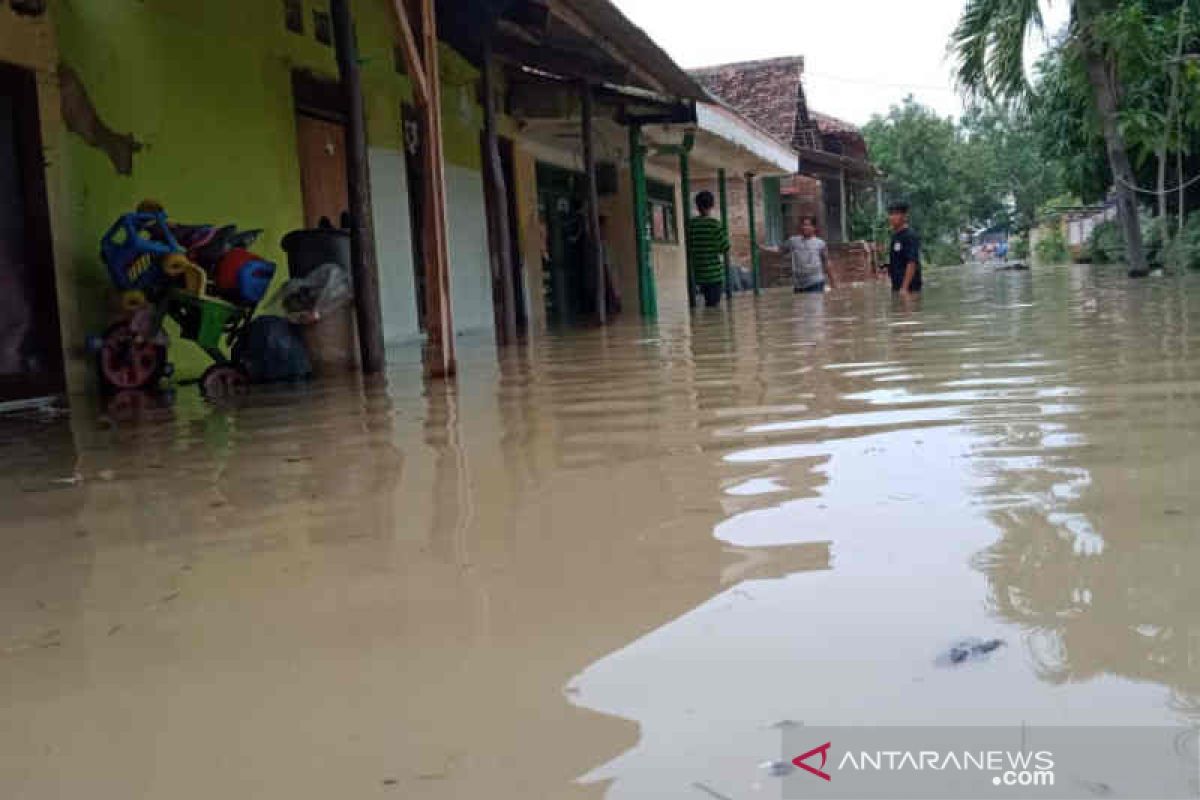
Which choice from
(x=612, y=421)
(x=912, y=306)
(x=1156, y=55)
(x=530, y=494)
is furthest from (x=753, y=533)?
(x=1156, y=55)

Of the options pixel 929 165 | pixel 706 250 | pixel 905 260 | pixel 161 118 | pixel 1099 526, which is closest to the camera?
pixel 1099 526

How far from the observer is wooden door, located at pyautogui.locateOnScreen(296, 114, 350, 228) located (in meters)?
8.97

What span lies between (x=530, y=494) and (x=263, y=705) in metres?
1.24

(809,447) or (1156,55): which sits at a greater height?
(1156,55)

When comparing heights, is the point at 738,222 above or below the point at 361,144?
above

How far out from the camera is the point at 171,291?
20.0 feet

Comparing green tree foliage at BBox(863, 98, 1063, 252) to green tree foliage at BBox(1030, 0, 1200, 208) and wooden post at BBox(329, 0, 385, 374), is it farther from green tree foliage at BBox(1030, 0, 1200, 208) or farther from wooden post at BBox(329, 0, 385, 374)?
wooden post at BBox(329, 0, 385, 374)

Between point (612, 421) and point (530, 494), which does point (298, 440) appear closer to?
point (612, 421)

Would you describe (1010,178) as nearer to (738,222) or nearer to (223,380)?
(738,222)

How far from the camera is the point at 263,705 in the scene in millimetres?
1523

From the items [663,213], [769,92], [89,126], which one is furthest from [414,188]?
[769,92]

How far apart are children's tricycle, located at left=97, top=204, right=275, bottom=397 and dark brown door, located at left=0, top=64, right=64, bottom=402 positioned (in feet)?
1.26

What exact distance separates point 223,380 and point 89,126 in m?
1.73

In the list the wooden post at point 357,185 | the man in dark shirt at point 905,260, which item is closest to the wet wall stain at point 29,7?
the wooden post at point 357,185
